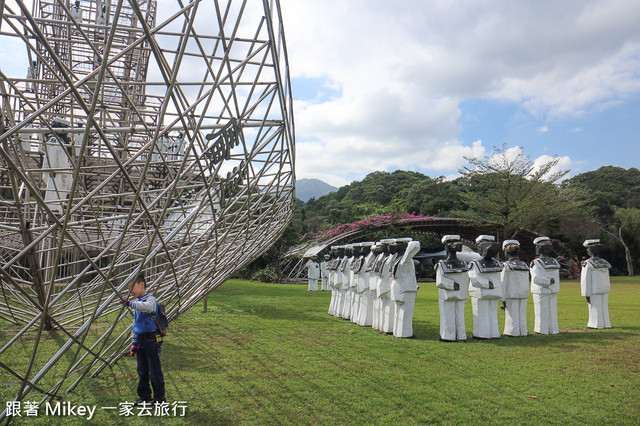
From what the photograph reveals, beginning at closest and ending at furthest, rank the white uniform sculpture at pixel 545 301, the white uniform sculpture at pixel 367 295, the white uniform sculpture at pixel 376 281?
1. the white uniform sculpture at pixel 545 301
2. the white uniform sculpture at pixel 376 281
3. the white uniform sculpture at pixel 367 295

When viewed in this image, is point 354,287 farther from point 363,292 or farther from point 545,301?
point 545,301

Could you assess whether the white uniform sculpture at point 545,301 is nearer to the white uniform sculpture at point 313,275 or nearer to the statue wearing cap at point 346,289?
the statue wearing cap at point 346,289

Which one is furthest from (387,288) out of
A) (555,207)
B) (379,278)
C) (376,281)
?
(555,207)

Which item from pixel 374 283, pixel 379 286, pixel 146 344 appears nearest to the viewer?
pixel 146 344

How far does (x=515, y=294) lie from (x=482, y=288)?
1.03m

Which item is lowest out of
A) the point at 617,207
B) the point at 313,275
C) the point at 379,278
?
the point at 313,275

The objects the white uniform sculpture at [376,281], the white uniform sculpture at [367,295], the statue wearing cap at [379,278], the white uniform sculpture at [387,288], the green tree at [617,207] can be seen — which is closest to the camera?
the white uniform sculpture at [387,288]

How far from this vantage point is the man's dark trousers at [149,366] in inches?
214

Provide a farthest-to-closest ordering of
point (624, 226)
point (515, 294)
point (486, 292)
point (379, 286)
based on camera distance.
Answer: point (624, 226) < point (379, 286) < point (515, 294) < point (486, 292)

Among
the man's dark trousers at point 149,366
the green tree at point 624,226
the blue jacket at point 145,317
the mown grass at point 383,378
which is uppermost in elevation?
the green tree at point 624,226

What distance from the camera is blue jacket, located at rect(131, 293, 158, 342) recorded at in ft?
17.5

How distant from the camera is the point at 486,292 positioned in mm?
9859

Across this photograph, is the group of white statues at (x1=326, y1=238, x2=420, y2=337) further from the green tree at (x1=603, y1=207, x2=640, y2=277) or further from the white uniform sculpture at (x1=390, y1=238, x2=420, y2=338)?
the green tree at (x1=603, y1=207, x2=640, y2=277)

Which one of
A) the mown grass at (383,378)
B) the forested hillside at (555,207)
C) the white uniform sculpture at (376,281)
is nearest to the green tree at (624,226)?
the forested hillside at (555,207)
